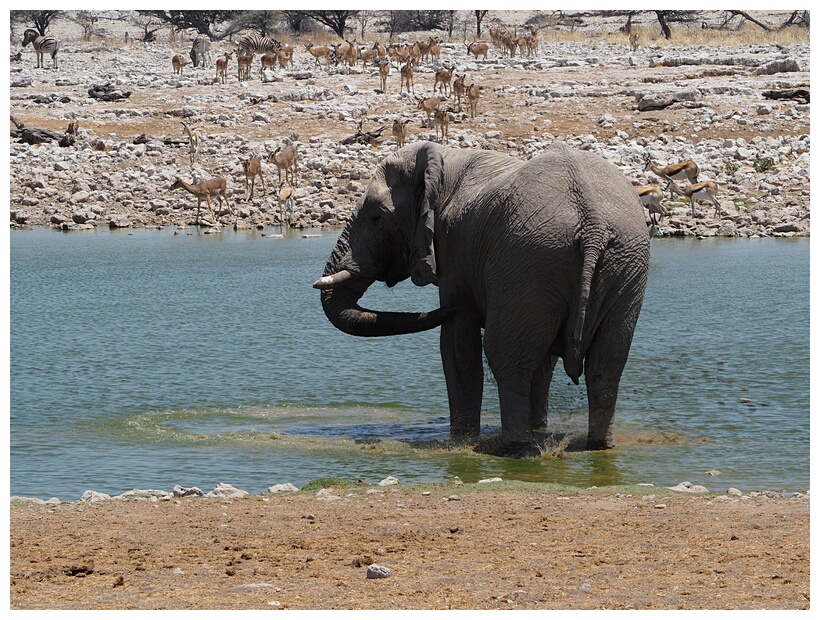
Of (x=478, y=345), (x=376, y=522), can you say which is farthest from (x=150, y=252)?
(x=376, y=522)

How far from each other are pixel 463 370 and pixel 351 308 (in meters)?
0.83

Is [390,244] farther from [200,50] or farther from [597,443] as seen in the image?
[200,50]

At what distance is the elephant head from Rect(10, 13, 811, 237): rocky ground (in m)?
15.5

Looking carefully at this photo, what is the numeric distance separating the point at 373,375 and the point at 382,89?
24.2 m

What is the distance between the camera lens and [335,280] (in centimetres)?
840

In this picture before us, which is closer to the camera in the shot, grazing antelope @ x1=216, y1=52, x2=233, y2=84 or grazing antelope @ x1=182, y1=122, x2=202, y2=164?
grazing antelope @ x1=182, y1=122, x2=202, y2=164

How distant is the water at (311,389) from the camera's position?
25.5ft

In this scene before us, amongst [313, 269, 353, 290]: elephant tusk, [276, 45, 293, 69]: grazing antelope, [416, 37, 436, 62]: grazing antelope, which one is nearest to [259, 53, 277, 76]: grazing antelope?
[276, 45, 293, 69]: grazing antelope

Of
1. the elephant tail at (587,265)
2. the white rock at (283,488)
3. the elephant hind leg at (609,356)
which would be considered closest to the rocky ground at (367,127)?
the elephant hind leg at (609,356)

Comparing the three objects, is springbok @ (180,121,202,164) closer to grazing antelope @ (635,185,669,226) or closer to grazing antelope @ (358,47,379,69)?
grazing antelope @ (358,47,379,69)

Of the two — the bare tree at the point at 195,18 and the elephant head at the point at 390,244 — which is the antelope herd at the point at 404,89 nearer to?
the bare tree at the point at 195,18

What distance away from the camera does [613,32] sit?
47.9 meters

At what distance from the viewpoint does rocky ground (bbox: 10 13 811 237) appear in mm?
25281

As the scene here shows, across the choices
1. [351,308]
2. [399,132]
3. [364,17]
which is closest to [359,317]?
[351,308]
